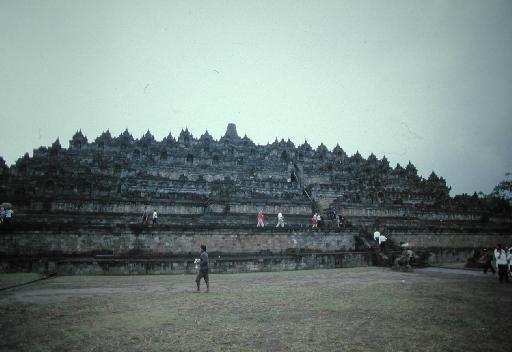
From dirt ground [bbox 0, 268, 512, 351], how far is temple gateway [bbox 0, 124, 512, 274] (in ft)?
26.4

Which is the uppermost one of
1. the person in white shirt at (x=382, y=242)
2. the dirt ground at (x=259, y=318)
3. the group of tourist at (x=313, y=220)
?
the group of tourist at (x=313, y=220)

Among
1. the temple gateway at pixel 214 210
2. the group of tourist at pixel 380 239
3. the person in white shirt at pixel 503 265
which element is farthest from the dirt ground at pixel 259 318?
the group of tourist at pixel 380 239

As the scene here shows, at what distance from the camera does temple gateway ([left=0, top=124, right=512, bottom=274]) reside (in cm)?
1986

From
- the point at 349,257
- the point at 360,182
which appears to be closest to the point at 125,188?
the point at 349,257

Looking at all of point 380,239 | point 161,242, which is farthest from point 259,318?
point 380,239

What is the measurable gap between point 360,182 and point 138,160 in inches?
1198

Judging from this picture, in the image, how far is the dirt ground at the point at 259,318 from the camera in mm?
6082

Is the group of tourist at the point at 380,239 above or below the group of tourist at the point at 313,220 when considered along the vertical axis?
below

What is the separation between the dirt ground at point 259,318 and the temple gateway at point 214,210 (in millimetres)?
8046

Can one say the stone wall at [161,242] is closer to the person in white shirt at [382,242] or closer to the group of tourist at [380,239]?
the group of tourist at [380,239]

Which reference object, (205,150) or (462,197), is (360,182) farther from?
(205,150)

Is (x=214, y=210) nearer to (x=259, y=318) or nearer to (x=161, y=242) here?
(x=161, y=242)

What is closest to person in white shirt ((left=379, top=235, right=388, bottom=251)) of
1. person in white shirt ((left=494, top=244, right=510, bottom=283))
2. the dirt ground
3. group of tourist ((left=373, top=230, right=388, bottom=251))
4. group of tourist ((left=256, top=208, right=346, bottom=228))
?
group of tourist ((left=373, top=230, right=388, bottom=251))

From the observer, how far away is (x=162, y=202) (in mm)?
28906
